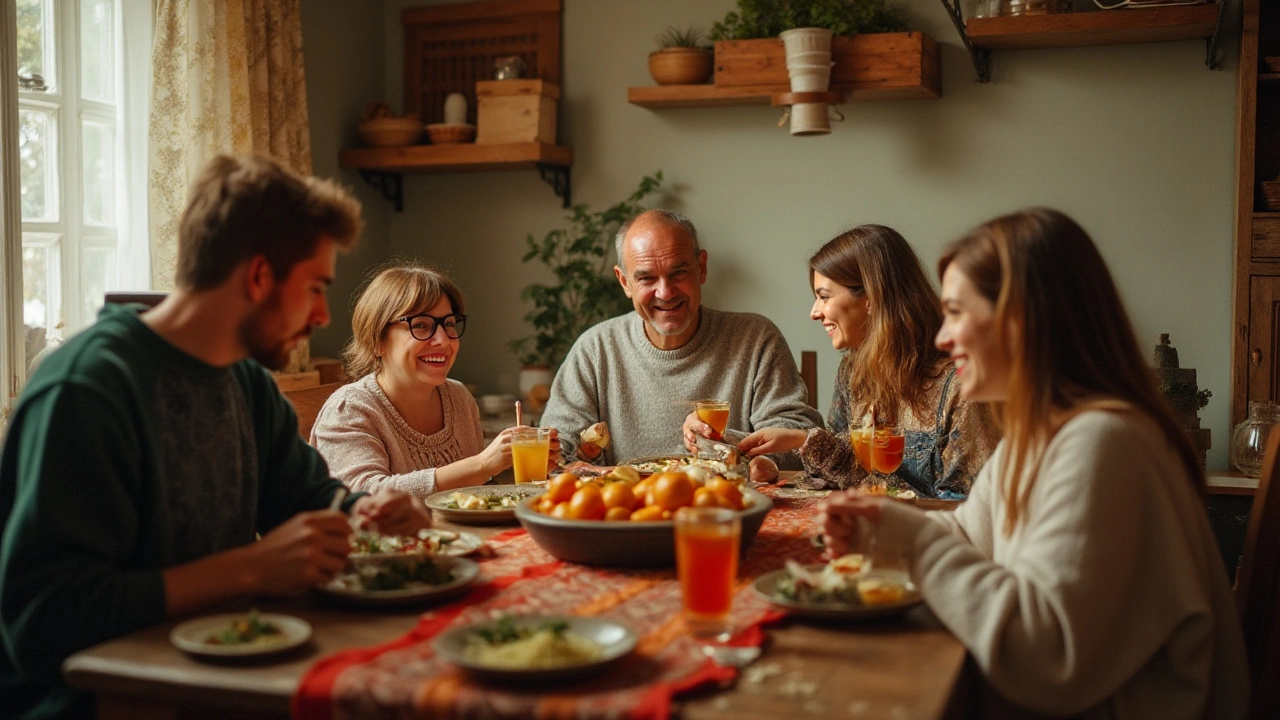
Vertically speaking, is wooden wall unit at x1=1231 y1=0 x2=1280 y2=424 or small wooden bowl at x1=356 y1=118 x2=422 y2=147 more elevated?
small wooden bowl at x1=356 y1=118 x2=422 y2=147

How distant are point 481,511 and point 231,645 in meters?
0.80

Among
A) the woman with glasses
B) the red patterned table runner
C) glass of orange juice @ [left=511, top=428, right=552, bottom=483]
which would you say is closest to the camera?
the red patterned table runner

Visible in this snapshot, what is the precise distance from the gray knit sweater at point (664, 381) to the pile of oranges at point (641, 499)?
1401 millimetres

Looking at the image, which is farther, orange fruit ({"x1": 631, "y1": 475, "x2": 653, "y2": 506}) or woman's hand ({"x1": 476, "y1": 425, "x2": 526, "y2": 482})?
woman's hand ({"x1": 476, "y1": 425, "x2": 526, "y2": 482})

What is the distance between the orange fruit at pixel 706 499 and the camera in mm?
1745

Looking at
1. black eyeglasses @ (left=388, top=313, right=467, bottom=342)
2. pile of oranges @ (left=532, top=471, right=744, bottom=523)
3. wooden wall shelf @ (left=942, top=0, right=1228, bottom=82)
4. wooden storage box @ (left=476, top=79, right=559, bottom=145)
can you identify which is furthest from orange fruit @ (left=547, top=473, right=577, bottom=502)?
wooden storage box @ (left=476, top=79, right=559, bottom=145)

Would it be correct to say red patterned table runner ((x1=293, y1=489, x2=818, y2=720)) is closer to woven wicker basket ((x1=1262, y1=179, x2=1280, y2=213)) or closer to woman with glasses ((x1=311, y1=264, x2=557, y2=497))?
woman with glasses ((x1=311, y1=264, x2=557, y2=497))

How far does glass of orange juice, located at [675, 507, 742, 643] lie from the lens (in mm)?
1388

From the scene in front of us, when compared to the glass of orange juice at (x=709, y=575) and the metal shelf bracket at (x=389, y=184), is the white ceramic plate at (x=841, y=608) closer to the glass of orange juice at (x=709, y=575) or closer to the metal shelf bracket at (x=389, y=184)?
the glass of orange juice at (x=709, y=575)

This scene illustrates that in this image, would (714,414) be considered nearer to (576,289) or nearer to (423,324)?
(423,324)

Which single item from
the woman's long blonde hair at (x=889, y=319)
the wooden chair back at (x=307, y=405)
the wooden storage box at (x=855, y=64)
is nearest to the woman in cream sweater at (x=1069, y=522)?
the woman's long blonde hair at (x=889, y=319)

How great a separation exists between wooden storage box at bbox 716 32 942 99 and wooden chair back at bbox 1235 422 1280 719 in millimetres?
2482

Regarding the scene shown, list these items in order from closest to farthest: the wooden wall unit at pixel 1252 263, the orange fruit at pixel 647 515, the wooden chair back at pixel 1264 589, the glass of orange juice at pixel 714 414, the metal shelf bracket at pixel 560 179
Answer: the wooden chair back at pixel 1264 589 → the orange fruit at pixel 647 515 → the glass of orange juice at pixel 714 414 → the wooden wall unit at pixel 1252 263 → the metal shelf bracket at pixel 560 179

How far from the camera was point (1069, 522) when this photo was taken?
1.38m
